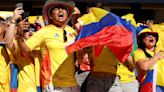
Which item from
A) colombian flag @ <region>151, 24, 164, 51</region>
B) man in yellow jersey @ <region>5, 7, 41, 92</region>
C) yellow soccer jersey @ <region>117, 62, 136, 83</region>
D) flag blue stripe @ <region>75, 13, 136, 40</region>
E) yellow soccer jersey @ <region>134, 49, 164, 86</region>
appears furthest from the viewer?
colombian flag @ <region>151, 24, 164, 51</region>

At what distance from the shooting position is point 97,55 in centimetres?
489

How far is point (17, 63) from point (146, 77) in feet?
4.66

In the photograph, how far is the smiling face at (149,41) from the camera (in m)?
5.59

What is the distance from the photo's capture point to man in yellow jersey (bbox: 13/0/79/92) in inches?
191

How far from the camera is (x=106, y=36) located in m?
4.85

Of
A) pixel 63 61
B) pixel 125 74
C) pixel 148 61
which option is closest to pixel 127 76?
pixel 125 74

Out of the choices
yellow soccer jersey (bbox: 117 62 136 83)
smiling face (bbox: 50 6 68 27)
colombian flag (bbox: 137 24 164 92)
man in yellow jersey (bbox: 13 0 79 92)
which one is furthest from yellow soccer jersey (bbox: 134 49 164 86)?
smiling face (bbox: 50 6 68 27)

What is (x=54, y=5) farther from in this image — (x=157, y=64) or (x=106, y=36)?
(x=157, y=64)

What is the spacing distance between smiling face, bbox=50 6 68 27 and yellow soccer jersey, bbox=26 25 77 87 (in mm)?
122

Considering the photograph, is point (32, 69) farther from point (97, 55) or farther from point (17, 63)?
point (97, 55)

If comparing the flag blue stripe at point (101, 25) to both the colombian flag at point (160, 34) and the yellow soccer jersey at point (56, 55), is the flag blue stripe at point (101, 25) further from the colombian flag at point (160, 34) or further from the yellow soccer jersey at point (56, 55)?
the colombian flag at point (160, 34)

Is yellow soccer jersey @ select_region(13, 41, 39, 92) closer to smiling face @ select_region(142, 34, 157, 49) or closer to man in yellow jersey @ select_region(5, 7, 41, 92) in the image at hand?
man in yellow jersey @ select_region(5, 7, 41, 92)

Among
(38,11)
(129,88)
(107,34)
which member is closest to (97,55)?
(107,34)

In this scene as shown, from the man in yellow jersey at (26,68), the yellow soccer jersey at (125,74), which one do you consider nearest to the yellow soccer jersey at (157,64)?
the yellow soccer jersey at (125,74)
